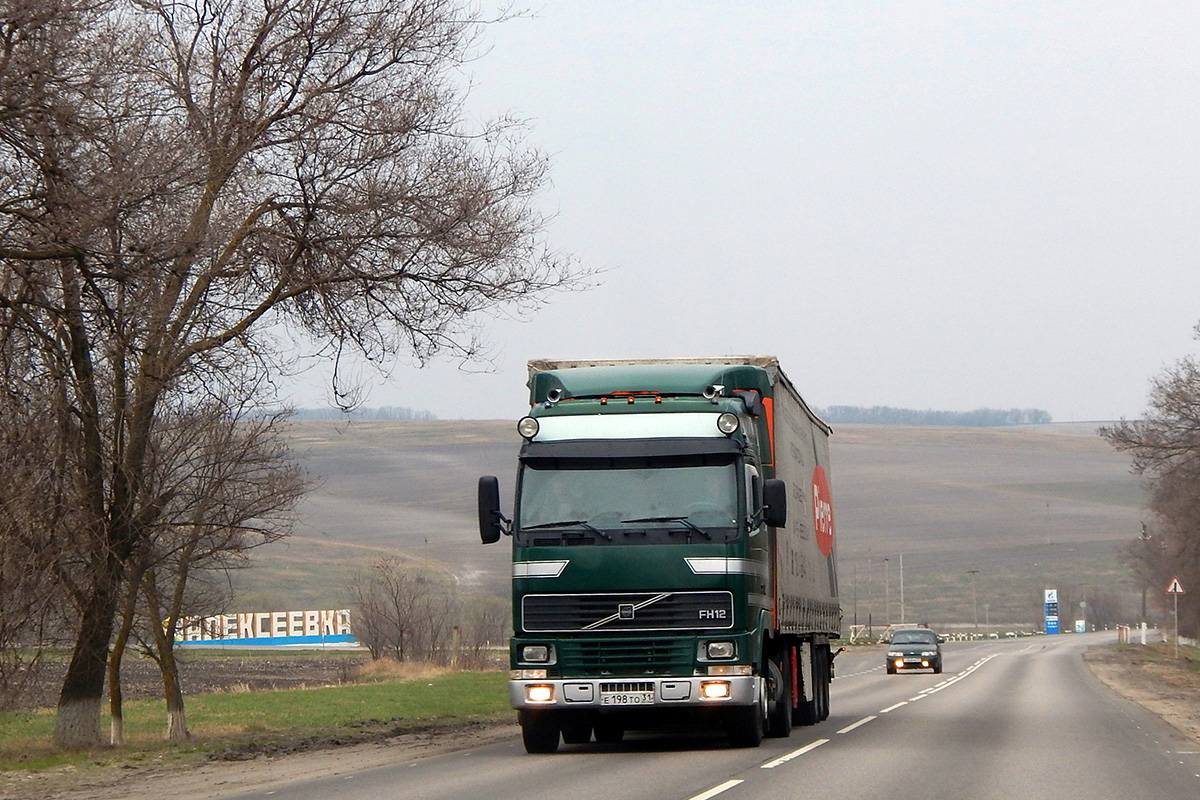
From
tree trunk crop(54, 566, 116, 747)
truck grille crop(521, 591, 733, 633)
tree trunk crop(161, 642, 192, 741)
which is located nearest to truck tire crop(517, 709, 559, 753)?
truck grille crop(521, 591, 733, 633)

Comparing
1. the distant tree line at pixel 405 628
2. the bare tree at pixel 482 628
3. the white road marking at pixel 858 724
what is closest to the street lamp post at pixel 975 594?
the bare tree at pixel 482 628

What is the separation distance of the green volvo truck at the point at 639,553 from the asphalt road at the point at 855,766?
0.80 meters

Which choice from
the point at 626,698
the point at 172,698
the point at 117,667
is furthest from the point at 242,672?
the point at 626,698

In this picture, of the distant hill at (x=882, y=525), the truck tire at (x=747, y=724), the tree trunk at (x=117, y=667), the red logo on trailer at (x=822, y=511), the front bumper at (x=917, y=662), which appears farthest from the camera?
the distant hill at (x=882, y=525)

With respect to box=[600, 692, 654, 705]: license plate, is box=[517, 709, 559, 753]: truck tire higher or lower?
lower

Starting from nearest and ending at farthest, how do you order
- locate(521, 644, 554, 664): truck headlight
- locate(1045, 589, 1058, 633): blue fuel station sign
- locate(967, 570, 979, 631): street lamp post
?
locate(521, 644, 554, 664): truck headlight, locate(1045, 589, 1058, 633): blue fuel station sign, locate(967, 570, 979, 631): street lamp post

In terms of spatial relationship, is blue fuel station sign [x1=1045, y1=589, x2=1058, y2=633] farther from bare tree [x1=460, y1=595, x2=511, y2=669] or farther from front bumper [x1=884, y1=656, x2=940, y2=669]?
front bumper [x1=884, y1=656, x2=940, y2=669]

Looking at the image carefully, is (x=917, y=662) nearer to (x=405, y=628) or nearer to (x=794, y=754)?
(x=405, y=628)

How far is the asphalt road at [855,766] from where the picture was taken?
13539 millimetres

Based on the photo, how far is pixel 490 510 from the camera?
16594 mm

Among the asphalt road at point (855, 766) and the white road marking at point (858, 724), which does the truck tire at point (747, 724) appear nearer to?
the asphalt road at point (855, 766)

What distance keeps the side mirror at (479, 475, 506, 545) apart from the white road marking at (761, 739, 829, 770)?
358cm

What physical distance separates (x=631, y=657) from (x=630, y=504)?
5.18 feet

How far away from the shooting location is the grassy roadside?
64.4ft
